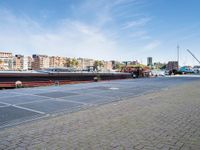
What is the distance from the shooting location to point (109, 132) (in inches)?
259

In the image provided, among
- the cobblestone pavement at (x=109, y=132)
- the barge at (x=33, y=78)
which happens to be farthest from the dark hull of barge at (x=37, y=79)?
the cobblestone pavement at (x=109, y=132)

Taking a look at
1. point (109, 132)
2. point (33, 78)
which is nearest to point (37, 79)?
point (33, 78)

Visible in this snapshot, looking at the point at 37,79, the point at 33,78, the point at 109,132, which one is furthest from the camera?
the point at 37,79

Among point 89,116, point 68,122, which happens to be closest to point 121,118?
point 89,116

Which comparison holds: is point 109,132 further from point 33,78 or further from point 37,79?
point 37,79

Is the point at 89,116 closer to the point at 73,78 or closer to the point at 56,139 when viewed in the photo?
the point at 56,139

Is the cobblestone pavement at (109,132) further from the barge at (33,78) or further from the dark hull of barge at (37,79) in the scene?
the dark hull of barge at (37,79)

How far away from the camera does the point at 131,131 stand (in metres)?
6.68

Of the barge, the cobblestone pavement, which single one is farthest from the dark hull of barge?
the cobblestone pavement

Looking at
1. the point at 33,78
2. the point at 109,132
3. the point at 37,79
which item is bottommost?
the point at 109,132

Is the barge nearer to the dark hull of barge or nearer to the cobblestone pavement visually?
the dark hull of barge

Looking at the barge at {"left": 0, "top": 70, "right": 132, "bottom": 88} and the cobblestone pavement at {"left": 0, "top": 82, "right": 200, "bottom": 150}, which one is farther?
the barge at {"left": 0, "top": 70, "right": 132, "bottom": 88}

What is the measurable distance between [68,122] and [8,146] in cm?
265

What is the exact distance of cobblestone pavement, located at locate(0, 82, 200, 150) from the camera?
5.47 m
